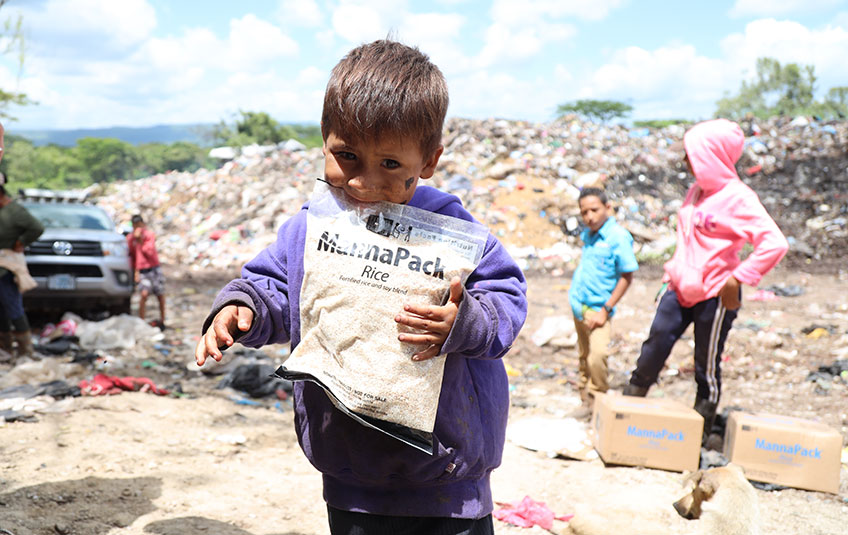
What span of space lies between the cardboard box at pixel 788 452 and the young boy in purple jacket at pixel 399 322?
9.72 feet

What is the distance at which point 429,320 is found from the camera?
1229 millimetres

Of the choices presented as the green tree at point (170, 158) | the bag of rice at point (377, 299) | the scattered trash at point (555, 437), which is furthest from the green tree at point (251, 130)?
the bag of rice at point (377, 299)

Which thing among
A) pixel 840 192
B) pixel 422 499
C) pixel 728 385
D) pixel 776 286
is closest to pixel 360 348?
pixel 422 499

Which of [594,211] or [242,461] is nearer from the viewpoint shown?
[242,461]

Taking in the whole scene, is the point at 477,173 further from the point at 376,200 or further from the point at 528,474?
the point at 376,200

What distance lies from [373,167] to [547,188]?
13.1 meters

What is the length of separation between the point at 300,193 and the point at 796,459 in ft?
43.2

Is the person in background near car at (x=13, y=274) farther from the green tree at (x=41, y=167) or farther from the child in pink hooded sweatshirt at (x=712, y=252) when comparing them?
the green tree at (x=41, y=167)

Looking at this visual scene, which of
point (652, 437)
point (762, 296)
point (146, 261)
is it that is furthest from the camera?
point (762, 296)

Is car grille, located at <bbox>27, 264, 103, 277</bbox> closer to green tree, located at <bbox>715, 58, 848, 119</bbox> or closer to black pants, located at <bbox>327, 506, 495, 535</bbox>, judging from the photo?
black pants, located at <bbox>327, 506, 495, 535</bbox>

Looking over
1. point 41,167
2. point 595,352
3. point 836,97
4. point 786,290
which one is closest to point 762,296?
point 786,290

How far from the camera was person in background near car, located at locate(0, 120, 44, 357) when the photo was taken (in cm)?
596

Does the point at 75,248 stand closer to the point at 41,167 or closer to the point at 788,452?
the point at 788,452

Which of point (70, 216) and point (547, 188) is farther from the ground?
point (547, 188)
